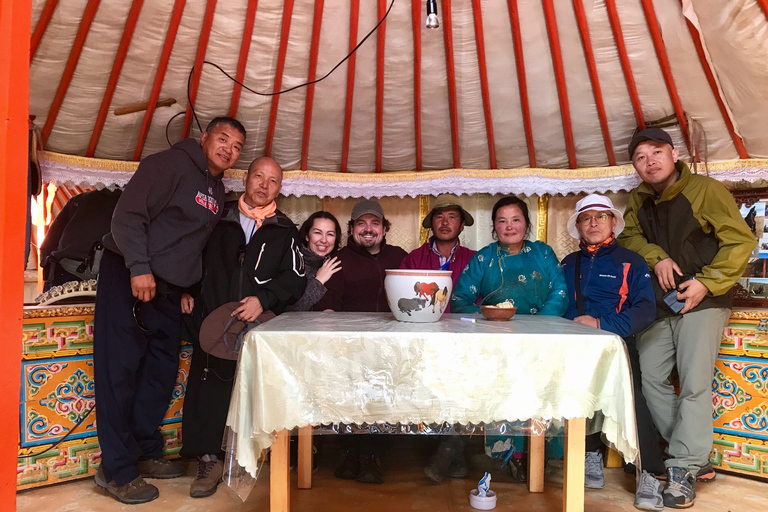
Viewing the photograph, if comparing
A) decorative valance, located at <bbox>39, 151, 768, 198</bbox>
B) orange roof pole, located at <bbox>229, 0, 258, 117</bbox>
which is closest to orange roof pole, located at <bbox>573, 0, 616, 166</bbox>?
decorative valance, located at <bbox>39, 151, 768, 198</bbox>

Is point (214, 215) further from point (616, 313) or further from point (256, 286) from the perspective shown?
point (616, 313)

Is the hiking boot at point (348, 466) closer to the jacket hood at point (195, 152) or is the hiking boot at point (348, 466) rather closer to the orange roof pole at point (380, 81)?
the jacket hood at point (195, 152)

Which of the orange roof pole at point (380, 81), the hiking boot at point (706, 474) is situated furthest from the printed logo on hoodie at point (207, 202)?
the hiking boot at point (706, 474)

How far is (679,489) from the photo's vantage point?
7.34 feet

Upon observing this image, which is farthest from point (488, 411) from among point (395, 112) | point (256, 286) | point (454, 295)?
point (395, 112)

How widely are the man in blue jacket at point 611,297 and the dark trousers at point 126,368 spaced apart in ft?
6.04

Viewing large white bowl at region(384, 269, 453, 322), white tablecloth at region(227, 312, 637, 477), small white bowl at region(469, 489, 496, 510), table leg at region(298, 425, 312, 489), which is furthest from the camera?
table leg at region(298, 425, 312, 489)

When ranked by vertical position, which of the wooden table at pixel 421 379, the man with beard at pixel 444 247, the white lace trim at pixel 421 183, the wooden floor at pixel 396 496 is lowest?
the wooden floor at pixel 396 496

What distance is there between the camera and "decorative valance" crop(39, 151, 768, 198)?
10.2 ft

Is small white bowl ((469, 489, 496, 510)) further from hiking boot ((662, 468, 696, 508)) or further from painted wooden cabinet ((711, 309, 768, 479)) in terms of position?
painted wooden cabinet ((711, 309, 768, 479))

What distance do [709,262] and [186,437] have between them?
2.50 meters


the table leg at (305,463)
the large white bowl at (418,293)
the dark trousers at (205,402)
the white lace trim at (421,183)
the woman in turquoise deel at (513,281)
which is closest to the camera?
the large white bowl at (418,293)

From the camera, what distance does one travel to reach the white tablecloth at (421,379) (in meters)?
1.56

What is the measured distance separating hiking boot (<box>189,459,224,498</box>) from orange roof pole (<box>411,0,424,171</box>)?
2.07 metres
